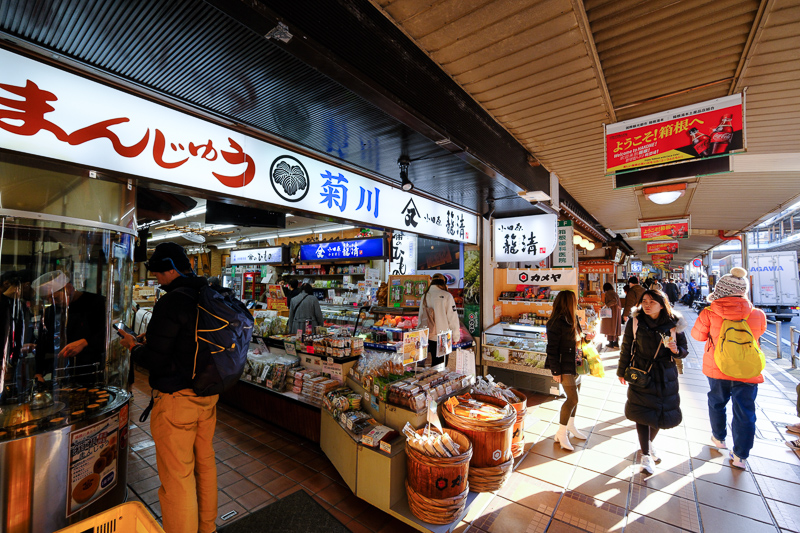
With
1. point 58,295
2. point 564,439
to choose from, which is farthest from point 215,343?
point 564,439

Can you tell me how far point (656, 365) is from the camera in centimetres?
364

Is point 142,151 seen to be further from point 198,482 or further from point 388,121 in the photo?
point 198,482

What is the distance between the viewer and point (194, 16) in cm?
199

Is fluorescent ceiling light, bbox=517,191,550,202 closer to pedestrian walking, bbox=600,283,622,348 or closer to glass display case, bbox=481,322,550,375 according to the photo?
glass display case, bbox=481,322,550,375

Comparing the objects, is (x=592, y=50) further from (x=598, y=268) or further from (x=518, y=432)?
(x=598, y=268)

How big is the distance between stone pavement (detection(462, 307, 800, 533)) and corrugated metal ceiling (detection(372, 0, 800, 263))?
12.5ft

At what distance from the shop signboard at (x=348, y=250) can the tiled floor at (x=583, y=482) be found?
421 cm

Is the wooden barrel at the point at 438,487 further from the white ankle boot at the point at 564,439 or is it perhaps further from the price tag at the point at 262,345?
the price tag at the point at 262,345

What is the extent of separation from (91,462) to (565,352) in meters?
4.70

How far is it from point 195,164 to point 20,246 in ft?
4.90

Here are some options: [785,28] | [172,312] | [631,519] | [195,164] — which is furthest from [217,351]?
[785,28]

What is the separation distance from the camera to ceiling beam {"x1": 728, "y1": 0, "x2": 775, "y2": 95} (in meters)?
2.26

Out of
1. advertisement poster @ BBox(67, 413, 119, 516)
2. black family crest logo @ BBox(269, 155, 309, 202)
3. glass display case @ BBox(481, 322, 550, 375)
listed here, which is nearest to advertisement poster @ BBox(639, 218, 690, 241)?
glass display case @ BBox(481, 322, 550, 375)

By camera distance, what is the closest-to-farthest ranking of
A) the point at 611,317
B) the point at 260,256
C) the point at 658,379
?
1. the point at 658,379
2. the point at 611,317
3. the point at 260,256
